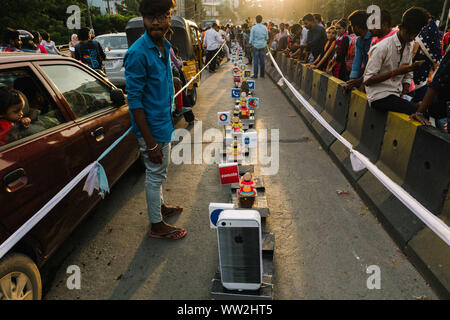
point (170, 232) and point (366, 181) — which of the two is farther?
point (366, 181)

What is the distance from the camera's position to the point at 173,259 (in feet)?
9.72

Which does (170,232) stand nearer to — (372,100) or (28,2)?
(372,100)

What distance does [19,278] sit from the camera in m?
2.11

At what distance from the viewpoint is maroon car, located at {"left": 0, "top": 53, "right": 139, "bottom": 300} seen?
210cm

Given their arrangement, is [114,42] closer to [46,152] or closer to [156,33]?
[156,33]

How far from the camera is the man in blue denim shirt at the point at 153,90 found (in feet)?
8.42

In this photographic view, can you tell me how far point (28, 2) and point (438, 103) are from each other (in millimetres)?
40753

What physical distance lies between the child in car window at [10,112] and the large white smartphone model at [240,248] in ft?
5.70

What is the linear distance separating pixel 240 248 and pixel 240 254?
0.06 meters

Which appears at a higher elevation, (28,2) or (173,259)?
(28,2)

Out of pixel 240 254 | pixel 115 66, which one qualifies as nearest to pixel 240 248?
pixel 240 254

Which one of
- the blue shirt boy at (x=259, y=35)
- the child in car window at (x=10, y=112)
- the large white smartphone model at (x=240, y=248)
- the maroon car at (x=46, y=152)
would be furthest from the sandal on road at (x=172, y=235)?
the blue shirt boy at (x=259, y=35)

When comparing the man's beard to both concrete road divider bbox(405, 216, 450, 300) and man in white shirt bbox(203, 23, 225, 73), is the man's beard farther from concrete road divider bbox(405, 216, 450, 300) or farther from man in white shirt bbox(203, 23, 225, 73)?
man in white shirt bbox(203, 23, 225, 73)
